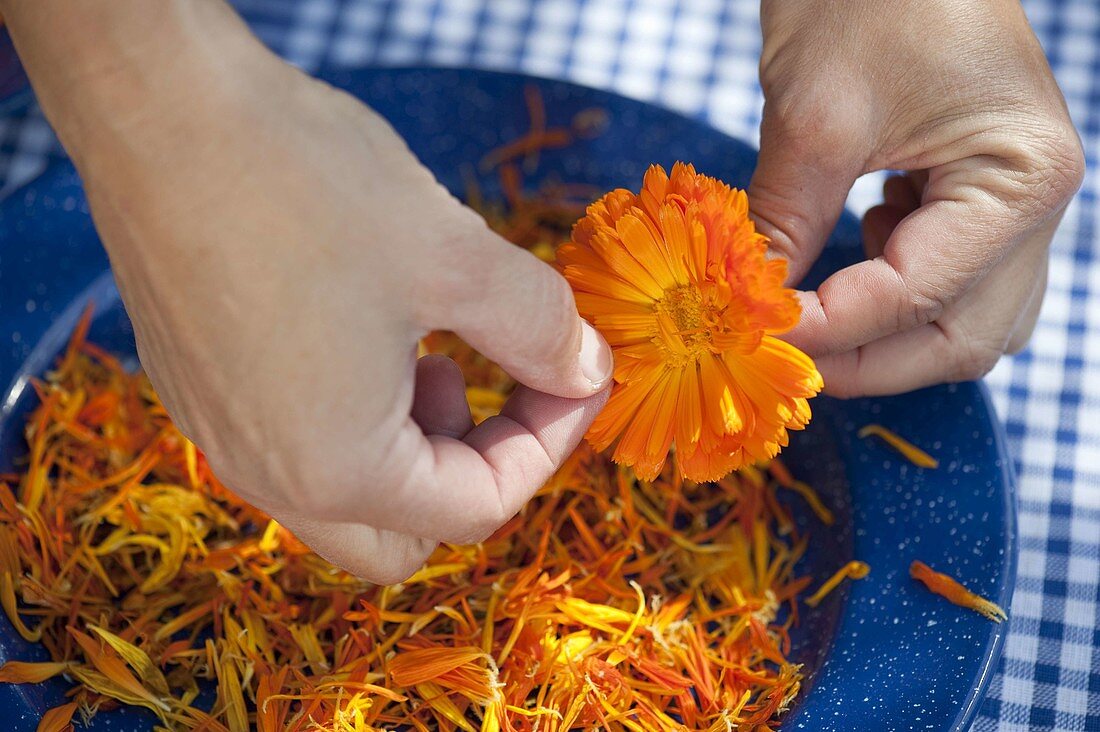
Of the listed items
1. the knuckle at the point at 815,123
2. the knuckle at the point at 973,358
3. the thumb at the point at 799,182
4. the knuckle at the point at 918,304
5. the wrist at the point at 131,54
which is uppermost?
the wrist at the point at 131,54

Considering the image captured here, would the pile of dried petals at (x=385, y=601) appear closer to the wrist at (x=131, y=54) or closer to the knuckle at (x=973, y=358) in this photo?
the knuckle at (x=973, y=358)

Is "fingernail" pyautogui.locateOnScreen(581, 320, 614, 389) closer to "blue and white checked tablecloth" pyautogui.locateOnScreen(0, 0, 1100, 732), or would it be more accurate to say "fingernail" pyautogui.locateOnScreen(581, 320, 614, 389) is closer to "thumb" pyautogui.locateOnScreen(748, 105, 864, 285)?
"thumb" pyautogui.locateOnScreen(748, 105, 864, 285)

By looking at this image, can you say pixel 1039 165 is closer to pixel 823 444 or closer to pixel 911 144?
pixel 911 144

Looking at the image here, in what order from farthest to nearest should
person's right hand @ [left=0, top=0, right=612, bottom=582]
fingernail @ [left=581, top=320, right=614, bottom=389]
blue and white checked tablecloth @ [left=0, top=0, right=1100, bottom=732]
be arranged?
1. blue and white checked tablecloth @ [left=0, top=0, right=1100, bottom=732]
2. fingernail @ [left=581, top=320, right=614, bottom=389]
3. person's right hand @ [left=0, top=0, right=612, bottom=582]

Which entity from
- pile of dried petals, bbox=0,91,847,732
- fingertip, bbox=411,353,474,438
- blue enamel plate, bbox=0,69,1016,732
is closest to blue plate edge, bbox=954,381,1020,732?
blue enamel plate, bbox=0,69,1016,732

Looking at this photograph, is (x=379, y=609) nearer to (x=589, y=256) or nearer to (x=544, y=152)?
(x=589, y=256)

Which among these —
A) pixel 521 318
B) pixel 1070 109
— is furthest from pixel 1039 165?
pixel 1070 109

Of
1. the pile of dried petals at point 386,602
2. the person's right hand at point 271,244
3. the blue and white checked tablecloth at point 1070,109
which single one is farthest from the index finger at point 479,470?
the blue and white checked tablecloth at point 1070,109
